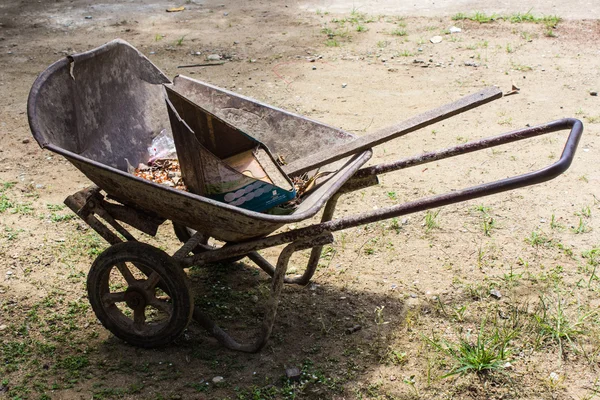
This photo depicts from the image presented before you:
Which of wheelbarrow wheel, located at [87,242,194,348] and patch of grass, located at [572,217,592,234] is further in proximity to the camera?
patch of grass, located at [572,217,592,234]

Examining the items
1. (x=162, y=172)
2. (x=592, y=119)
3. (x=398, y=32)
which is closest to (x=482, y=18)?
(x=398, y=32)

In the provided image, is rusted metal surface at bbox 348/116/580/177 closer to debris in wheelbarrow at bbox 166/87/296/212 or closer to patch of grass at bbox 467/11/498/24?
debris in wheelbarrow at bbox 166/87/296/212

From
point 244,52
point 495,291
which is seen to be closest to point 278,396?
point 495,291

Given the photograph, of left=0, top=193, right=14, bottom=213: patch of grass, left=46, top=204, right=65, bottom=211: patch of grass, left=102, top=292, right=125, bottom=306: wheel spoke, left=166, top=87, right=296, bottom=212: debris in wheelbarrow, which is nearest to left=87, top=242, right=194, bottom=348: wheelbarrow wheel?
left=102, top=292, right=125, bottom=306: wheel spoke

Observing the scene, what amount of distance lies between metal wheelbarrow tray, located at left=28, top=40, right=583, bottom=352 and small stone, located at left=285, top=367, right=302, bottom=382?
0.63ft

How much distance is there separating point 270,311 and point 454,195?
0.99 m

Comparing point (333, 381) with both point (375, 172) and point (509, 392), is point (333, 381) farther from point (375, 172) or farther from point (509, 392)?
point (375, 172)

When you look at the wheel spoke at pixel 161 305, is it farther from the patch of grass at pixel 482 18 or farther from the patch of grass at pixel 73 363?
the patch of grass at pixel 482 18

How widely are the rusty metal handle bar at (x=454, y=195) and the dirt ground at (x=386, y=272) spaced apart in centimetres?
58

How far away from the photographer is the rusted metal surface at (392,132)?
2.82 metres

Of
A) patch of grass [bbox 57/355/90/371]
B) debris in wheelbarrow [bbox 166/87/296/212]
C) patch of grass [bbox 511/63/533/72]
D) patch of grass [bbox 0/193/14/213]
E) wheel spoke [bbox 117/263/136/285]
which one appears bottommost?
patch of grass [bbox 57/355/90/371]

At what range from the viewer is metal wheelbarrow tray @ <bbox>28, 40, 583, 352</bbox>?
8.63ft

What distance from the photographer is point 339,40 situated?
7023mm

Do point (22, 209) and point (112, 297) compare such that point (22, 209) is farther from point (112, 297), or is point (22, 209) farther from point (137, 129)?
point (112, 297)
